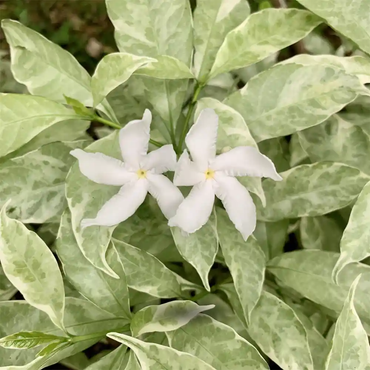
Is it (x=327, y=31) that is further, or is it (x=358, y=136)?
(x=327, y=31)

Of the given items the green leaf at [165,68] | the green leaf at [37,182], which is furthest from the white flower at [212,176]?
the green leaf at [37,182]

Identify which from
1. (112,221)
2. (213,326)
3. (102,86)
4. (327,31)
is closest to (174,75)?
(102,86)

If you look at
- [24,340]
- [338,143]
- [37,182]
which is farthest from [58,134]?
[338,143]

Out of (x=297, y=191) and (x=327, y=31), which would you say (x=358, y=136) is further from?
(x=327, y=31)

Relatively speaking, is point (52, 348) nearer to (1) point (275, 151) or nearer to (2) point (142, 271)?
(2) point (142, 271)

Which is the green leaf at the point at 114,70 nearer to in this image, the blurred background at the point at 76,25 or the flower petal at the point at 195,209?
the flower petal at the point at 195,209

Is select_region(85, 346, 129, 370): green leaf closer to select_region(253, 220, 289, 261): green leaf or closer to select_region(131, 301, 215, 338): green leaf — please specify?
select_region(131, 301, 215, 338): green leaf

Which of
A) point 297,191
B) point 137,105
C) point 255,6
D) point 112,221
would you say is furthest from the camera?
point 255,6
